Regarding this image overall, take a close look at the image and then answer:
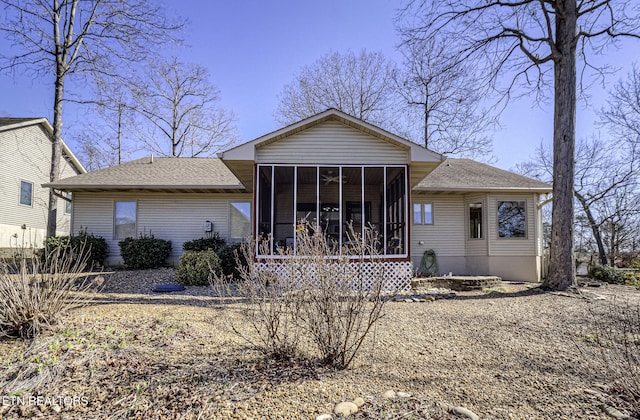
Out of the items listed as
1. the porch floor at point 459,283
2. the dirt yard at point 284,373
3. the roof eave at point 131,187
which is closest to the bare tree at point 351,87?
the roof eave at point 131,187

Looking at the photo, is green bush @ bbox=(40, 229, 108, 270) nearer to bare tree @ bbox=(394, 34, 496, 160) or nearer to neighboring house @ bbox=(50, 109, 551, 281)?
neighboring house @ bbox=(50, 109, 551, 281)

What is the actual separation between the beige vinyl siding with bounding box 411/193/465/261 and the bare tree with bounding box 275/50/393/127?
10.5m

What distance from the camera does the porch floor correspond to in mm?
8984

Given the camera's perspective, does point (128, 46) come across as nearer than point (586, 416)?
No

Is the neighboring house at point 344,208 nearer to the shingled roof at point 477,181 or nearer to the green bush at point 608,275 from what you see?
the shingled roof at point 477,181

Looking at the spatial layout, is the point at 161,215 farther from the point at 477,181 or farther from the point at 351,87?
the point at 351,87

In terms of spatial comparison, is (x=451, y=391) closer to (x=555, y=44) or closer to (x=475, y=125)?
(x=555, y=44)

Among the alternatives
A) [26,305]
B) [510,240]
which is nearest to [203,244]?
[26,305]

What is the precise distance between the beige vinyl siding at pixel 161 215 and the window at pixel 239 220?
0.57 feet

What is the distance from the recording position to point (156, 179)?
11484 millimetres

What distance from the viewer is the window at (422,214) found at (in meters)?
11.8

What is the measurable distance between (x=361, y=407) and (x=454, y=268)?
992 centimetres

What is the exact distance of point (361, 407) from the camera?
2.63 meters

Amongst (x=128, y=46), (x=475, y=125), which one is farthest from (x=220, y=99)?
(x=475, y=125)
